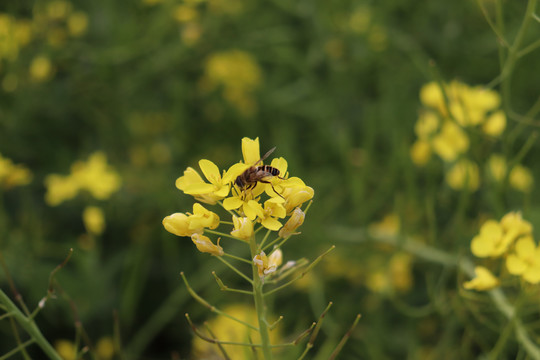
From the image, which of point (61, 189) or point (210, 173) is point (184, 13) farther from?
point (210, 173)

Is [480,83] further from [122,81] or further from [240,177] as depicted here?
[240,177]

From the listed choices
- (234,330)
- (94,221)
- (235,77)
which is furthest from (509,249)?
(235,77)

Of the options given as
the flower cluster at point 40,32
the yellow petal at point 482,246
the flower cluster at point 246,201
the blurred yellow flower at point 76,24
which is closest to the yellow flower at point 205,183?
the flower cluster at point 246,201

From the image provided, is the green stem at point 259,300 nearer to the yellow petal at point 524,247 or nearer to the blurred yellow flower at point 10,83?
the yellow petal at point 524,247

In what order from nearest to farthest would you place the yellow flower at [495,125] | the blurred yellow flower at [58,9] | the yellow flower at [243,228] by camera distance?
the yellow flower at [243,228] < the yellow flower at [495,125] < the blurred yellow flower at [58,9]

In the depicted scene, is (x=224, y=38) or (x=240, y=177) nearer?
(x=240, y=177)

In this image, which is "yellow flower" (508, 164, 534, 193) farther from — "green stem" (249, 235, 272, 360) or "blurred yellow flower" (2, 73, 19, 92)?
"blurred yellow flower" (2, 73, 19, 92)

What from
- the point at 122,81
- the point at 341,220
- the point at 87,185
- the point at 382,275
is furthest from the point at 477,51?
the point at 87,185
